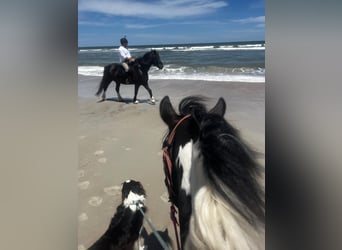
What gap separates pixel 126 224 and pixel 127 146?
2.81 ft

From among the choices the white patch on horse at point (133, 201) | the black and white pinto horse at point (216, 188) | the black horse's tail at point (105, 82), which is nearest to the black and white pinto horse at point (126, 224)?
the white patch on horse at point (133, 201)

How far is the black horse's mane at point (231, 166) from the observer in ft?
2.13

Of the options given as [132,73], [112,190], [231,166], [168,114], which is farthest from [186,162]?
[132,73]

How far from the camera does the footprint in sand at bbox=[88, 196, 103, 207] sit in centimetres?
139

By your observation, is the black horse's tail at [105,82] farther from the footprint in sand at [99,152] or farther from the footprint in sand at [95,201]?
the footprint in sand at [95,201]

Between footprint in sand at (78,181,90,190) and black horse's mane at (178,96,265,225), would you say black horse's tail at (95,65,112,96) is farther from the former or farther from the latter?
black horse's mane at (178,96,265,225)

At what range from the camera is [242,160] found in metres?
0.70

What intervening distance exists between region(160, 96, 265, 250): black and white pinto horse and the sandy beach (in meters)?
0.11

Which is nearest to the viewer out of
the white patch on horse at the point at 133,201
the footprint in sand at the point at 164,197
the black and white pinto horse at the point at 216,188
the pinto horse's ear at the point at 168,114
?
the black and white pinto horse at the point at 216,188

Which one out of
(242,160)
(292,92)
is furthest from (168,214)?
(292,92)

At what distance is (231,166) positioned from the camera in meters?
0.68

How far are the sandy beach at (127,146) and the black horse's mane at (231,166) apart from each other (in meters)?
0.08

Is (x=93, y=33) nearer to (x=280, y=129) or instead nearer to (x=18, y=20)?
(x=18, y=20)

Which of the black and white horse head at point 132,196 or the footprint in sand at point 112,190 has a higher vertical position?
the black and white horse head at point 132,196
